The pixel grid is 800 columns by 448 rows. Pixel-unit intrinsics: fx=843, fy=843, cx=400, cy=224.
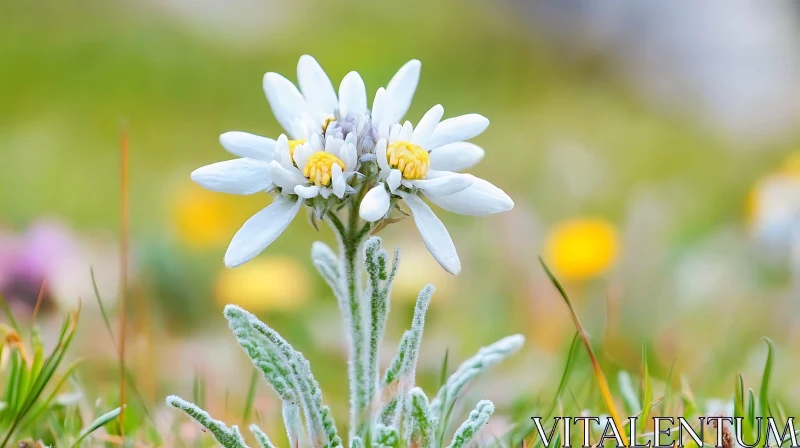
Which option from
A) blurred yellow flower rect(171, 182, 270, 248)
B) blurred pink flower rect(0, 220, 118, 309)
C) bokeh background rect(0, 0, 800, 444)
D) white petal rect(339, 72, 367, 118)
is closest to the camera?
white petal rect(339, 72, 367, 118)

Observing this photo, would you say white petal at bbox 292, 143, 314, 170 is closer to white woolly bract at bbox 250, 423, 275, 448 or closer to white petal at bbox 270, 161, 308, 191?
white petal at bbox 270, 161, 308, 191

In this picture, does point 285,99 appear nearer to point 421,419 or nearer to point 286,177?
point 286,177

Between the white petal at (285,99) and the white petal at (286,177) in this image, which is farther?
the white petal at (285,99)

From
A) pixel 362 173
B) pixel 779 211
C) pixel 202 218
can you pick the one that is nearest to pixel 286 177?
pixel 362 173

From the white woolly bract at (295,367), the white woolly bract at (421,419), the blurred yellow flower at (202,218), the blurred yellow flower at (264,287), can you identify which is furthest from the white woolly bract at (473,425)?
the blurred yellow flower at (202,218)

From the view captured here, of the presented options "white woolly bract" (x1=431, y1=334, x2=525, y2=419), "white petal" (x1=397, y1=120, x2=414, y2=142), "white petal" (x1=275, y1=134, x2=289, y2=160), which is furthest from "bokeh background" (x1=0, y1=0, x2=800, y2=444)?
"white petal" (x1=275, y1=134, x2=289, y2=160)

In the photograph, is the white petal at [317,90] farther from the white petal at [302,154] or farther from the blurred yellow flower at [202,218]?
the blurred yellow flower at [202,218]
